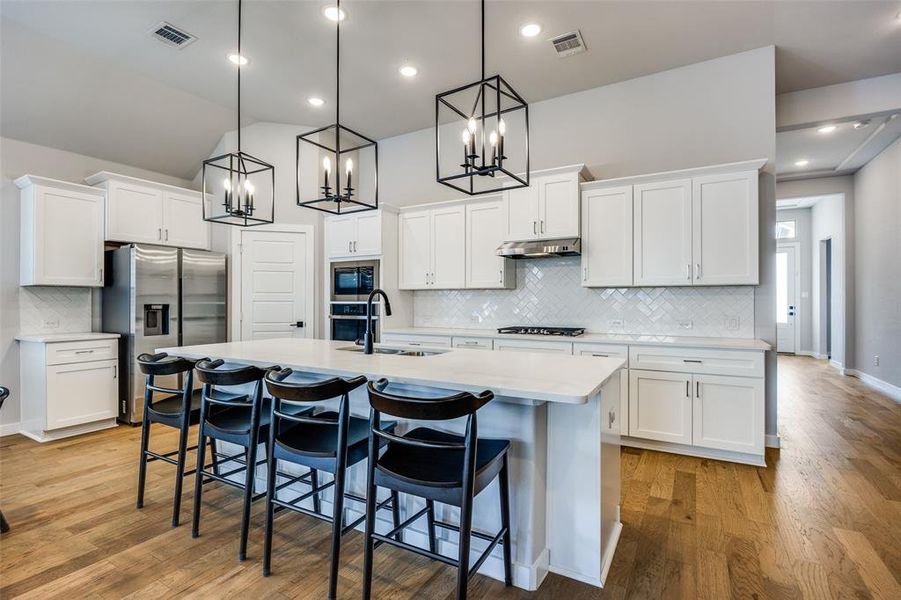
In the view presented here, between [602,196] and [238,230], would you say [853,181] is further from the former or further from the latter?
[238,230]

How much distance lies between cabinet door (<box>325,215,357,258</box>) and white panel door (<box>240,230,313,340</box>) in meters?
0.35

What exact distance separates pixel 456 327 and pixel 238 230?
282 cm

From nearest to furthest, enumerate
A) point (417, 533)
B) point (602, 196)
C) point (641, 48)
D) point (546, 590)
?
point (546, 590) < point (417, 533) < point (641, 48) < point (602, 196)

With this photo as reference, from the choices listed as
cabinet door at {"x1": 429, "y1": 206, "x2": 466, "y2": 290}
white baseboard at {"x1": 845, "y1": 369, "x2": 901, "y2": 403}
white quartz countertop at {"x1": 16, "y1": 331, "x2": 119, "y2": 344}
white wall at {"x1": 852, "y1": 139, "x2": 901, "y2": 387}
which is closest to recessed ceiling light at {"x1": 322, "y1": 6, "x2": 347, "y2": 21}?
cabinet door at {"x1": 429, "y1": 206, "x2": 466, "y2": 290}

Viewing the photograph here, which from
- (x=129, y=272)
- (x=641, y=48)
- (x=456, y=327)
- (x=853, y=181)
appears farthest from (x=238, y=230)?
(x=853, y=181)

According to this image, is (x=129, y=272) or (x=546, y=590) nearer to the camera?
(x=546, y=590)

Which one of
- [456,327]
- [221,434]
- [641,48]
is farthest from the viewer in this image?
[456,327]

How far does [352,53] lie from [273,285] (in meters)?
2.82

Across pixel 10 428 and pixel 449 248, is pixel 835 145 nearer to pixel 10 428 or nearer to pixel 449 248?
pixel 449 248

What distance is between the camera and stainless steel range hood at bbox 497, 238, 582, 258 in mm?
4016

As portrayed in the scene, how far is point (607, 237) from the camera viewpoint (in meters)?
4.00

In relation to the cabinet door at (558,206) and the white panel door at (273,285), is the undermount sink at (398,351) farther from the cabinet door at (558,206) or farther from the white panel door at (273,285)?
the white panel door at (273,285)

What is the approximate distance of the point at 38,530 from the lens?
8.00 feet

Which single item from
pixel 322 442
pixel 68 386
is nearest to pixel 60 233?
pixel 68 386
